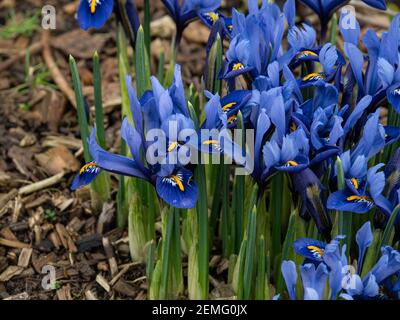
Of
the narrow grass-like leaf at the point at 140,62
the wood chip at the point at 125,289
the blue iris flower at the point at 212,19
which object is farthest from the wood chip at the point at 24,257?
the blue iris flower at the point at 212,19

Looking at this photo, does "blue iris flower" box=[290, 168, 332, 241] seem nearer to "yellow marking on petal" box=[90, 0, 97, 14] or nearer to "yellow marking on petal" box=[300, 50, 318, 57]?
"yellow marking on petal" box=[300, 50, 318, 57]

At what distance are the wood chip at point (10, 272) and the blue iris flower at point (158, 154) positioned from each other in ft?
2.65

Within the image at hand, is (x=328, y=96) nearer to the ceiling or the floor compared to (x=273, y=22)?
nearer to the floor

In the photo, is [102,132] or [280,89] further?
[102,132]

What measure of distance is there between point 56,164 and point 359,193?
6.24 ft

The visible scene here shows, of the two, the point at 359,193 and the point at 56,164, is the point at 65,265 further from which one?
the point at 359,193

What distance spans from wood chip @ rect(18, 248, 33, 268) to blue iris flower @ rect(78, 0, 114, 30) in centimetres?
108

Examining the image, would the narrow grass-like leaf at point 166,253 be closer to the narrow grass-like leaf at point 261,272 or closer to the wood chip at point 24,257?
the narrow grass-like leaf at point 261,272

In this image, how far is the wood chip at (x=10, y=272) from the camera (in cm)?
339

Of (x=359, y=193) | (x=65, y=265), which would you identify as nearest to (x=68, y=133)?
(x=65, y=265)

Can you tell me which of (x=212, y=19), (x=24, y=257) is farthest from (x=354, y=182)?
(x=24, y=257)

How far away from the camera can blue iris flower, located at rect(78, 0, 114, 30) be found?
3.18 meters

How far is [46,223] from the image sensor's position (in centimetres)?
368

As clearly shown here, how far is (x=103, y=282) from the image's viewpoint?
3.37 metres
